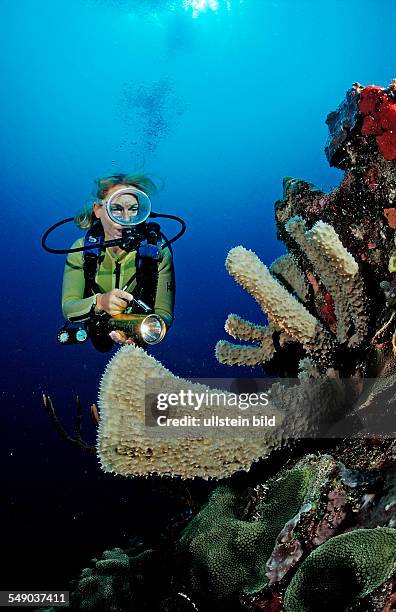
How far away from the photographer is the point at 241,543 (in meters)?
1.94

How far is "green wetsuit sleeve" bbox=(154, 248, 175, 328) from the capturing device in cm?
425

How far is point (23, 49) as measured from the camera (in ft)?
152

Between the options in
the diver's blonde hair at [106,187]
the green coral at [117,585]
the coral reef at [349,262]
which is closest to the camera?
the coral reef at [349,262]

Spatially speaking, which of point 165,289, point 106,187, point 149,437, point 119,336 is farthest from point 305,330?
point 106,187

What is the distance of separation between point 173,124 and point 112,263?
193 feet

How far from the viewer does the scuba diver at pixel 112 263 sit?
3.84 meters

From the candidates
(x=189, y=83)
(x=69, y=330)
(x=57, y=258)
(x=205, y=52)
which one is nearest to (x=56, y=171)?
(x=57, y=258)

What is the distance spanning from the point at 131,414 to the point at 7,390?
3090 centimetres

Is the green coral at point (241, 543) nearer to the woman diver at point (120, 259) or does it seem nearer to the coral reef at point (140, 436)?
the coral reef at point (140, 436)

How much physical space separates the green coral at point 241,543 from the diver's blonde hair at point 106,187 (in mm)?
3452

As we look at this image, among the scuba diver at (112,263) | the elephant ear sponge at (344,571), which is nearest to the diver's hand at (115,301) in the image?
the scuba diver at (112,263)

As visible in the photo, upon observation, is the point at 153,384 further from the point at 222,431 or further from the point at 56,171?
the point at 56,171

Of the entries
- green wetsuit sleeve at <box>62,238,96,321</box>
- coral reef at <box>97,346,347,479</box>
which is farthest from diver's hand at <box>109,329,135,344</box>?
coral reef at <box>97,346,347,479</box>

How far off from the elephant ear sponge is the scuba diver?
2.60 m
